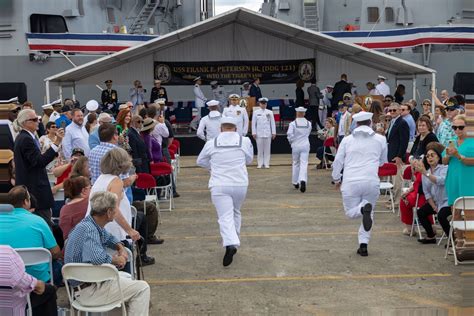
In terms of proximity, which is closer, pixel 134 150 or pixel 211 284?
pixel 211 284

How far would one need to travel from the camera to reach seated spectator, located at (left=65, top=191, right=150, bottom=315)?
5438 mm

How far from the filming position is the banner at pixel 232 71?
24.2 m

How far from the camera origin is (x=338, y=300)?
6.85 m

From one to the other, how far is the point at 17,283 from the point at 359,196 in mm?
4773

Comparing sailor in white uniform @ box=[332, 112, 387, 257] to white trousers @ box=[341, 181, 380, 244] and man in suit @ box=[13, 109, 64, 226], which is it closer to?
white trousers @ box=[341, 181, 380, 244]

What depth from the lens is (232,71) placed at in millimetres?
24547

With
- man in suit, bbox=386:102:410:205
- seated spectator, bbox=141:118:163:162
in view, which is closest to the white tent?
man in suit, bbox=386:102:410:205

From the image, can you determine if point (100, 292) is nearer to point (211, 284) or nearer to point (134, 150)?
point (211, 284)

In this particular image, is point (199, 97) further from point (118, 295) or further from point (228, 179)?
point (118, 295)

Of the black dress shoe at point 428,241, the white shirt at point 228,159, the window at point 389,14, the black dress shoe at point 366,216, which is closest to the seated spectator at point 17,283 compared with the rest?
the white shirt at point 228,159

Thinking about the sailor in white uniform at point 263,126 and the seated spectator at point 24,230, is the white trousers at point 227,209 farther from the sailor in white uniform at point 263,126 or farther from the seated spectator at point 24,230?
the sailor in white uniform at point 263,126

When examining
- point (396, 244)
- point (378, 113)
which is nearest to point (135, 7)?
point (378, 113)

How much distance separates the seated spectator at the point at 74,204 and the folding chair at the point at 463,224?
4055mm

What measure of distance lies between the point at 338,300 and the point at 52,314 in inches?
111
